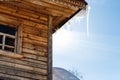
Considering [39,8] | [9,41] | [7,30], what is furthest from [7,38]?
[39,8]

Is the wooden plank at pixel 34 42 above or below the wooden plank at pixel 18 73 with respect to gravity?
above

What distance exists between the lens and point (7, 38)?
1219 centimetres

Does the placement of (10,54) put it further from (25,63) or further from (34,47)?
(34,47)

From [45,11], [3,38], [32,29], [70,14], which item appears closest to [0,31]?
[3,38]

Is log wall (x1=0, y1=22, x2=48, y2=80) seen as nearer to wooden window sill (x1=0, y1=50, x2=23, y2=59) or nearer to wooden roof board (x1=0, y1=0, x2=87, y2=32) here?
wooden window sill (x1=0, y1=50, x2=23, y2=59)

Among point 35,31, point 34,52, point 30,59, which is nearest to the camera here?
point 30,59

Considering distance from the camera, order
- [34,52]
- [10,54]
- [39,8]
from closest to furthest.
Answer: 1. [10,54]
2. [34,52]
3. [39,8]

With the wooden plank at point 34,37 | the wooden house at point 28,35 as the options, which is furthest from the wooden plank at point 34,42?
the wooden plank at point 34,37

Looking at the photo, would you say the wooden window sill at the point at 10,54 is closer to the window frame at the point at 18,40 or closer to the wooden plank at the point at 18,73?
the window frame at the point at 18,40

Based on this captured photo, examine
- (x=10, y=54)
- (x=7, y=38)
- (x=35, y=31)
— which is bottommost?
(x=10, y=54)

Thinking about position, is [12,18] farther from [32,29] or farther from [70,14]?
[70,14]

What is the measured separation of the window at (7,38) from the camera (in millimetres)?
11922

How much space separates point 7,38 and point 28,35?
768 millimetres

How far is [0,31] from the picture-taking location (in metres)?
12.1
